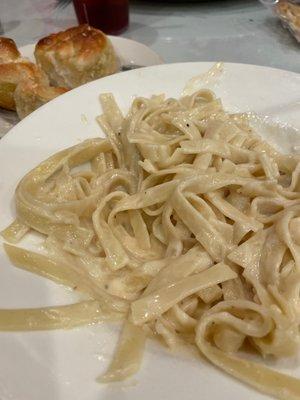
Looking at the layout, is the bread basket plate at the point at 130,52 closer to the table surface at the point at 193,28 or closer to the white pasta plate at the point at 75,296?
the table surface at the point at 193,28

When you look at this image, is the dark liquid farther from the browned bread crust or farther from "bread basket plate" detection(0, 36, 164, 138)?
the browned bread crust

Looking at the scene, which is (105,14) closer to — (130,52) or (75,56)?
(130,52)

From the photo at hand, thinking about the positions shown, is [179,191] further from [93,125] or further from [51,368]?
[51,368]

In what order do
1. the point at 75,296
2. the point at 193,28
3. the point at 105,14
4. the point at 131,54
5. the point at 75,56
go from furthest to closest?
the point at 193,28
the point at 105,14
the point at 131,54
the point at 75,56
the point at 75,296

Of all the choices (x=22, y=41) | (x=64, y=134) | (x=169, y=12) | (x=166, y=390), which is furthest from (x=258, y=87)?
(x=22, y=41)

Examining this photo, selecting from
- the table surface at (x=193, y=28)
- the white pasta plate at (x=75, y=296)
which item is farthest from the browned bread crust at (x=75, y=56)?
the table surface at (x=193, y=28)

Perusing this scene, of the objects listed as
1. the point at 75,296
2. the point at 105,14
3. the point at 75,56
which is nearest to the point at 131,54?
the point at 75,56
